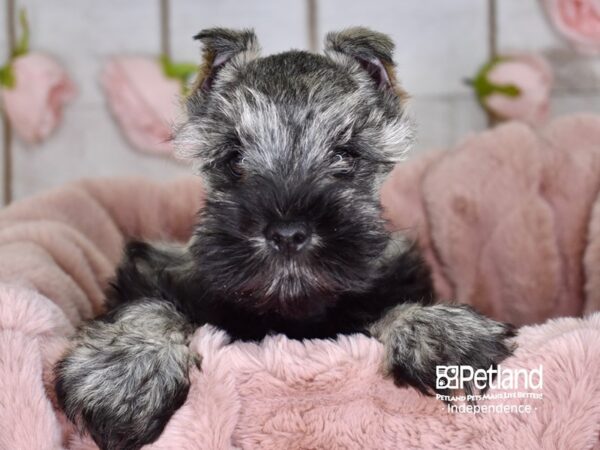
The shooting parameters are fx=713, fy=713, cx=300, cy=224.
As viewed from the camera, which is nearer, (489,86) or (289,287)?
(289,287)

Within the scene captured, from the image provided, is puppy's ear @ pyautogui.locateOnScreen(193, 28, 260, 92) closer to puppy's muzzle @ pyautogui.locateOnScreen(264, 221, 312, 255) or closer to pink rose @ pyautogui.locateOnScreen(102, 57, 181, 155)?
puppy's muzzle @ pyautogui.locateOnScreen(264, 221, 312, 255)

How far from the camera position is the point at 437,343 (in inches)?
52.4

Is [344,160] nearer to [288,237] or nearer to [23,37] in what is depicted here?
[288,237]

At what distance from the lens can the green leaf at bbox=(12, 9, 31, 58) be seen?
299 cm

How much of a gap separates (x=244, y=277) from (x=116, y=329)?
29 cm

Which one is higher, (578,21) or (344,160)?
(578,21)

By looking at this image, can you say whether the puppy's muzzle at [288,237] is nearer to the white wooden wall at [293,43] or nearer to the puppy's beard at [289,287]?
the puppy's beard at [289,287]

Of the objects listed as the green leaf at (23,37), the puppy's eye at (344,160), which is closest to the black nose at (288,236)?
the puppy's eye at (344,160)

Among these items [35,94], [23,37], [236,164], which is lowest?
[236,164]

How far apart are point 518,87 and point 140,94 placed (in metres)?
1.54

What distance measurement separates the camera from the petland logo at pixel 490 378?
121 centimetres

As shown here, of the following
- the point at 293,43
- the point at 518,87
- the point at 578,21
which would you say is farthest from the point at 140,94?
the point at 578,21

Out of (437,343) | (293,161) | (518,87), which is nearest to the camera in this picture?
(437,343)

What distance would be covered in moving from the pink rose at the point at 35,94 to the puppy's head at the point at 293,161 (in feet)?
4.80
